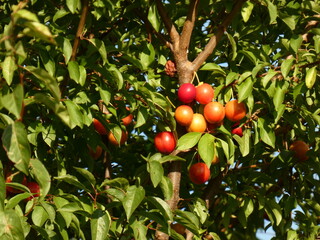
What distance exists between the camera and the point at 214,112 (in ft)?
8.86

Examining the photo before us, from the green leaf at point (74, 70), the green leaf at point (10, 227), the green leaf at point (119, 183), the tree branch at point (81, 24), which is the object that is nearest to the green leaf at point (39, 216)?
the green leaf at point (10, 227)

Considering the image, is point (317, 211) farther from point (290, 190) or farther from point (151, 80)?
point (151, 80)

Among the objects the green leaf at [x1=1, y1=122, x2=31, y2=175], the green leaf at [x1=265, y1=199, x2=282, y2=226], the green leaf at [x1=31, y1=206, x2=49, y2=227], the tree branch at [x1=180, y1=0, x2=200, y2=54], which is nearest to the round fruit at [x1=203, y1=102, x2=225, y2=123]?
the tree branch at [x1=180, y1=0, x2=200, y2=54]

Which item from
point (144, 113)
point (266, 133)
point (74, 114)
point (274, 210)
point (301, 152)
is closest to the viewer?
point (74, 114)

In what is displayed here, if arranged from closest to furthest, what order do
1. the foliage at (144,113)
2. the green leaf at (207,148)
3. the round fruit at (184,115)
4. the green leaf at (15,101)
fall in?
the green leaf at (15,101)
the foliage at (144,113)
the green leaf at (207,148)
the round fruit at (184,115)

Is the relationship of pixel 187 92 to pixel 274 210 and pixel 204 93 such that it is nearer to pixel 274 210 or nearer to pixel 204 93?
pixel 204 93

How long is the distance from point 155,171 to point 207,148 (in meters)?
0.26

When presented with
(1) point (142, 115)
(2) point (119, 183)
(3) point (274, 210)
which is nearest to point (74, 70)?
(1) point (142, 115)

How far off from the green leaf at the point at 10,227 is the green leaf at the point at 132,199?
401 millimetres

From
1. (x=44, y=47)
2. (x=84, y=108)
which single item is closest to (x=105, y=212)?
(x=84, y=108)

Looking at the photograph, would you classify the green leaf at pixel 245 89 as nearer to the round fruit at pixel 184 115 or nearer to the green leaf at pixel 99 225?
the round fruit at pixel 184 115

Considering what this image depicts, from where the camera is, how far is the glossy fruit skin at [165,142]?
2.78 metres

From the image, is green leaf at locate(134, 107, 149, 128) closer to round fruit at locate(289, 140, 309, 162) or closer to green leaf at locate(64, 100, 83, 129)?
green leaf at locate(64, 100, 83, 129)

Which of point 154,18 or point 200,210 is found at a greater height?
point 154,18
